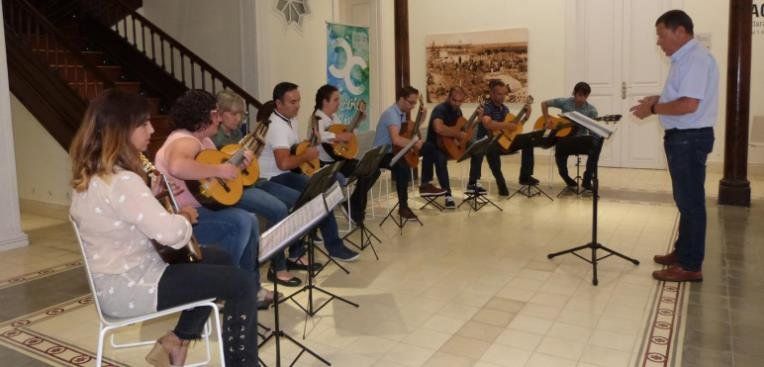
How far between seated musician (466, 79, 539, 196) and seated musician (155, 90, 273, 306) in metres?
3.75

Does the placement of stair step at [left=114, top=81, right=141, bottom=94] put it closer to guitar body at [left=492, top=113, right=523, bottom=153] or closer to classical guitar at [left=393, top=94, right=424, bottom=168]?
classical guitar at [left=393, top=94, right=424, bottom=168]

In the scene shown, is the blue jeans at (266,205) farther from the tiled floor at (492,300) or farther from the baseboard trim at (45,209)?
the baseboard trim at (45,209)

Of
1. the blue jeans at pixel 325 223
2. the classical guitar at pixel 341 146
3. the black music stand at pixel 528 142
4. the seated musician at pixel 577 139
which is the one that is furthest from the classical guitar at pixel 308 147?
the seated musician at pixel 577 139

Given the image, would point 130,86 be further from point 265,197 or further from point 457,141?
point 265,197

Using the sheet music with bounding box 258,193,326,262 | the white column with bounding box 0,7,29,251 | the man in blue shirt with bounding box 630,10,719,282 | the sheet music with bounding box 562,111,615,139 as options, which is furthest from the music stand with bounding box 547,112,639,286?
the white column with bounding box 0,7,29,251

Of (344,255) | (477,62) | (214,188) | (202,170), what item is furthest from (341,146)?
(477,62)

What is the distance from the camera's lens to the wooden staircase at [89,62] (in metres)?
6.11

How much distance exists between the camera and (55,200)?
22.1 ft

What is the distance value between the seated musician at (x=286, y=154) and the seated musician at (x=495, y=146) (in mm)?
2460

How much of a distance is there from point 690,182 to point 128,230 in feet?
10.8

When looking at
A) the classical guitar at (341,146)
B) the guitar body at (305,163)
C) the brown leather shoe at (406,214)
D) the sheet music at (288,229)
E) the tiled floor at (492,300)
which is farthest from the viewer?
the brown leather shoe at (406,214)

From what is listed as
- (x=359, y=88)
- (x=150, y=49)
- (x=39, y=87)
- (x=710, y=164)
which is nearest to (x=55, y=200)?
(x=39, y=87)

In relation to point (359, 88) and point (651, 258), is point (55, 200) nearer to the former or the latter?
point (359, 88)

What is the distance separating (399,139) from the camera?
19.5 ft
